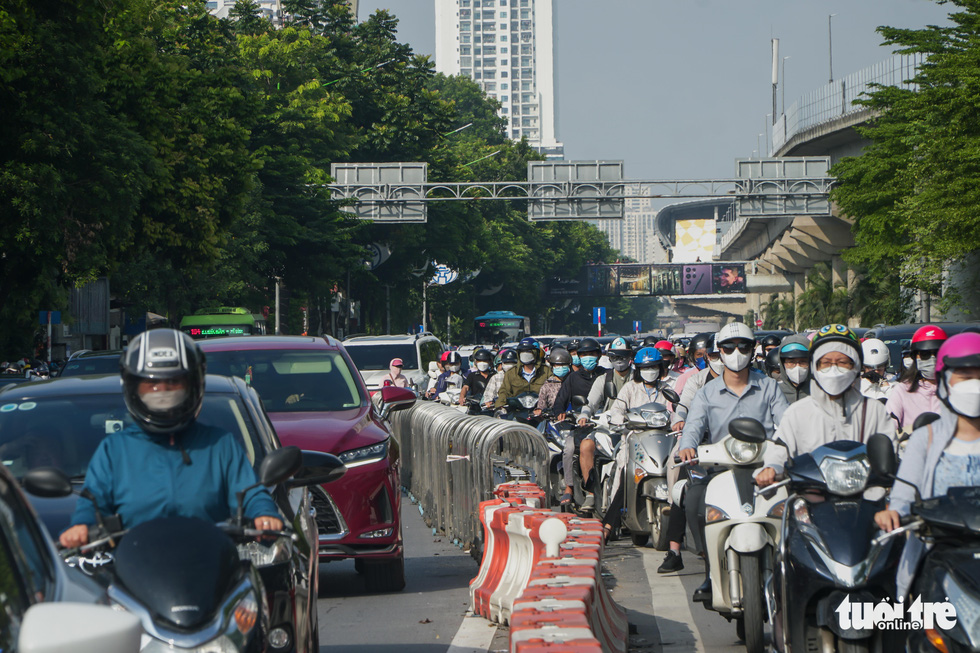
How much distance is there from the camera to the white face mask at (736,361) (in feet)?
28.2

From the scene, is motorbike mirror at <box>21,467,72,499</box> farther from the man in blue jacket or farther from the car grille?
the car grille

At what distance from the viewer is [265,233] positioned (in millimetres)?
49219

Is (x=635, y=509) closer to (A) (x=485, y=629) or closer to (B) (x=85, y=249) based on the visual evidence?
(A) (x=485, y=629)

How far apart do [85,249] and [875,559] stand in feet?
88.4

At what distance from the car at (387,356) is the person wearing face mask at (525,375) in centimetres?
823

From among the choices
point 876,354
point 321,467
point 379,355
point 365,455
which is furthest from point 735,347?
point 379,355

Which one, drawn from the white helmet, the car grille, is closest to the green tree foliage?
the white helmet

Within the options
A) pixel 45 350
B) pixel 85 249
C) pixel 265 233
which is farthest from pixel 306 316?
pixel 85 249

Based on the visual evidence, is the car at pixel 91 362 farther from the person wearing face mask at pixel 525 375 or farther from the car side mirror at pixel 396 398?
the car side mirror at pixel 396 398

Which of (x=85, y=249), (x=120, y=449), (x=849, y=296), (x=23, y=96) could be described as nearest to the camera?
(x=120, y=449)

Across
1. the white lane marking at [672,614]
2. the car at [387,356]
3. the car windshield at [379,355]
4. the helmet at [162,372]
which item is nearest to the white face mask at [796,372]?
the white lane marking at [672,614]

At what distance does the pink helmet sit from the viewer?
5238 millimetres

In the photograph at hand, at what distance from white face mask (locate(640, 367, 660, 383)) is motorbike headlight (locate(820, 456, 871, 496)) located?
6.86 metres

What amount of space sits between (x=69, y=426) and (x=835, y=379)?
3.58m
